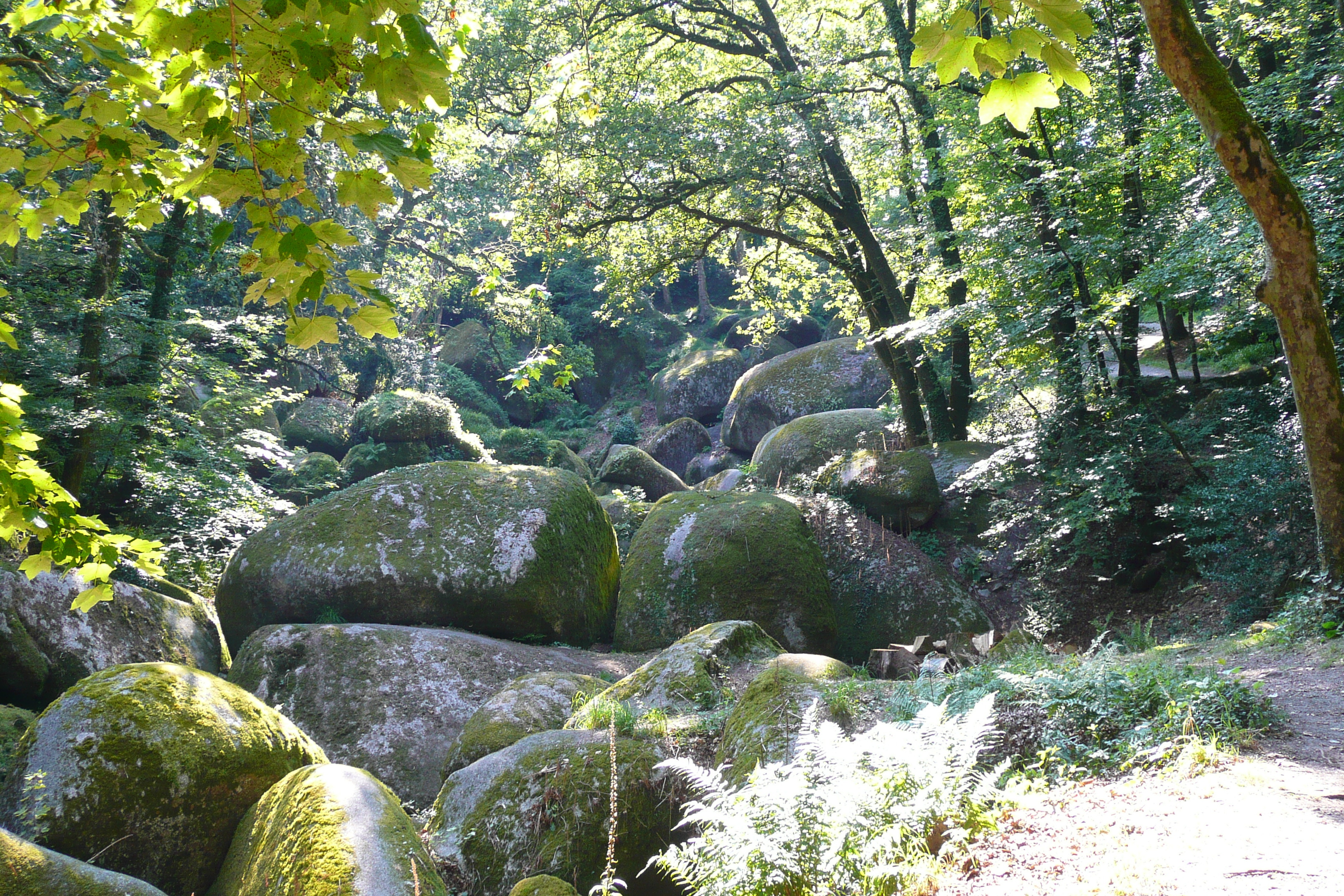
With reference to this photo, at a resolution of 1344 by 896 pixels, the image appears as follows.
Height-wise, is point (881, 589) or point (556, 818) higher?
point (881, 589)

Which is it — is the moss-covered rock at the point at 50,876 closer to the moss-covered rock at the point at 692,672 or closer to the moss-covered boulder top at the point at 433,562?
the moss-covered rock at the point at 692,672

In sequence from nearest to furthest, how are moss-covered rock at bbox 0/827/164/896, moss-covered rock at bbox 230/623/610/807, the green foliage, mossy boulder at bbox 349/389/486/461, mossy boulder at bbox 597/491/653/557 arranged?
1. the green foliage
2. moss-covered rock at bbox 0/827/164/896
3. moss-covered rock at bbox 230/623/610/807
4. mossy boulder at bbox 597/491/653/557
5. mossy boulder at bbox 349/389/486/461

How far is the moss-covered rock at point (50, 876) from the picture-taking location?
114 inches

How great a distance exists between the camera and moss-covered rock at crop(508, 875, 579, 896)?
11.5 feet

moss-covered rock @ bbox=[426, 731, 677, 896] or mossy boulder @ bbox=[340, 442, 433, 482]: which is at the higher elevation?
mossy boulder @ bbox=[340, 442, 433, 482]

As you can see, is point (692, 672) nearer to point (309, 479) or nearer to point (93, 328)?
point (93, 328)

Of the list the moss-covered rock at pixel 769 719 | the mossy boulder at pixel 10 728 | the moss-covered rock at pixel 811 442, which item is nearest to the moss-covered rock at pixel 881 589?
the moss-covered rock at pixel 811 442

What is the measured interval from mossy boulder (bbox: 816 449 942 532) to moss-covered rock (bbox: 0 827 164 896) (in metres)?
10.4

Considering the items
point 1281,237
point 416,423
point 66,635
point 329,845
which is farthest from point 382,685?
point 416,423

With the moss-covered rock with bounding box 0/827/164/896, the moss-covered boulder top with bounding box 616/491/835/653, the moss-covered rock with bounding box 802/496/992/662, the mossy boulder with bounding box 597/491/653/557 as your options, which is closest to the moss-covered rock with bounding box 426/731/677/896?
the moss-covered rock with bounding box 0/827/164/896

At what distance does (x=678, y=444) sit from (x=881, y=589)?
43.6 ft

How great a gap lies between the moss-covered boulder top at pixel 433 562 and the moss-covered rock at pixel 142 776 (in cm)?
467

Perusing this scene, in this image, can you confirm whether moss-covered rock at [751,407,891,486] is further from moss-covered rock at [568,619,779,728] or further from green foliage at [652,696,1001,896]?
green foliage at [652,696,1001,896]

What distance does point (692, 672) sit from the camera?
618 cm
